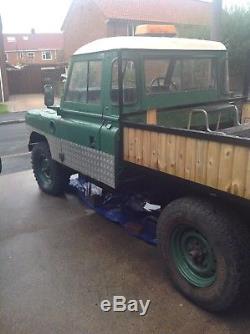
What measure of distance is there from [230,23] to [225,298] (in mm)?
14216

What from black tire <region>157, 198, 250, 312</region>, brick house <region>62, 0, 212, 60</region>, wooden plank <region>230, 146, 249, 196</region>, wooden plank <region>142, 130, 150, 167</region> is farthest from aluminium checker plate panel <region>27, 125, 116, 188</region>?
brick house <region>62, 0, 212, 60</region>

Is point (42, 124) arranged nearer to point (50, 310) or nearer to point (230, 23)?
point (50, 310)

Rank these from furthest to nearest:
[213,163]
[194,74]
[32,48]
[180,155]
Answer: [32,48]
[194,74]
[180,155]
[213,163]

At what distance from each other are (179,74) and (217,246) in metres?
2.32

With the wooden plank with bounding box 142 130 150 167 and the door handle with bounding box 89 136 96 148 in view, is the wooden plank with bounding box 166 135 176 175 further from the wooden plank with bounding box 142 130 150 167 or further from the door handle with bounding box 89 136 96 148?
the door handle with bounding box 89 136 96 148

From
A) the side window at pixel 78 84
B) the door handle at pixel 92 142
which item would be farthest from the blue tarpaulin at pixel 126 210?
the side window at pixel 78 84

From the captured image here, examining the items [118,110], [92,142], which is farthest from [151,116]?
[92,142]

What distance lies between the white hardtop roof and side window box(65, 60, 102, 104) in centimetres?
17

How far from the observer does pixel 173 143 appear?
3.12 metres

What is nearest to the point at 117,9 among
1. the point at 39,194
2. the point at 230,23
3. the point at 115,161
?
the point at 230,23

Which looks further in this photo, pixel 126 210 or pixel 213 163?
pixel 126 210

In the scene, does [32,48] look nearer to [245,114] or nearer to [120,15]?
[120,15]

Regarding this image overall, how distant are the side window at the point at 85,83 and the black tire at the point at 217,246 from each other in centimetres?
174

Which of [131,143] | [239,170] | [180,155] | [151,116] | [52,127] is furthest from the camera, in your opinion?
[52,127]
